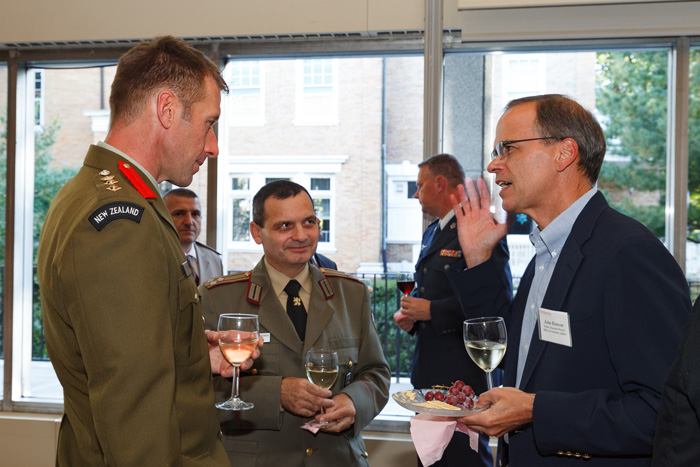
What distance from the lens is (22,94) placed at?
4.78m

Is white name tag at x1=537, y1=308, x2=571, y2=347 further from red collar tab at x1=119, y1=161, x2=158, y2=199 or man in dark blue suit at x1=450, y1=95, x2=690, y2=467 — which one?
red collar tab at x1=119, y1=161, x2=158, y2=199

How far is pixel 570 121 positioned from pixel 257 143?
3122 mm

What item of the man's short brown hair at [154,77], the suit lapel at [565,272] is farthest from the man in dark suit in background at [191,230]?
the suit lapel at [565,272]

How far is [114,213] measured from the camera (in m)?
1.28

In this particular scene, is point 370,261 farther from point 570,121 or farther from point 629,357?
point 629,357

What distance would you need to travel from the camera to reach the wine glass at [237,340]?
1.79 m

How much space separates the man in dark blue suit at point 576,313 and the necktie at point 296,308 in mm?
798

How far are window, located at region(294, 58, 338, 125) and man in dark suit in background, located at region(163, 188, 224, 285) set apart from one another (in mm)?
1060

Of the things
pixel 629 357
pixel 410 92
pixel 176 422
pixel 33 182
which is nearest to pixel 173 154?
pixel 176 422

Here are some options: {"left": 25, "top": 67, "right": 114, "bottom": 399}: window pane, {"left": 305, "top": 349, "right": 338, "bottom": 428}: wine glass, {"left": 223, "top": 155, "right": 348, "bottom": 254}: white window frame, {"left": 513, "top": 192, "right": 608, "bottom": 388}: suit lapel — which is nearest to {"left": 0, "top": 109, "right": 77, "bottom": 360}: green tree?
{"left": 25, "top": 67, "right": 114, "bottom": 399}: window pane

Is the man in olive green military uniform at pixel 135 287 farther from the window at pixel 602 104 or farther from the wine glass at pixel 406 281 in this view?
the window at pixel 602 104

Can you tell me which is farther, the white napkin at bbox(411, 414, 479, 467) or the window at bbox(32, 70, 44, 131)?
the window at bbox(32, 70, 44, 131)

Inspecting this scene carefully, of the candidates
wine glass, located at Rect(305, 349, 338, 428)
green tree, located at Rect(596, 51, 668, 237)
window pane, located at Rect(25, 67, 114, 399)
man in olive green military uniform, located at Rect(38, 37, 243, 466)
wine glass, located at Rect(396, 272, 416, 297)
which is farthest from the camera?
window pane, located at Rect(25, 67, 114, 399)

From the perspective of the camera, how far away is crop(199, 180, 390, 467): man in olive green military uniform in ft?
7.11
